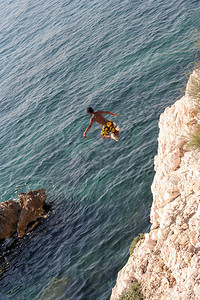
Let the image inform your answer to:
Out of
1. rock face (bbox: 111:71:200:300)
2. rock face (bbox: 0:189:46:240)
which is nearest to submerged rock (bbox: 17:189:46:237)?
rock face (bbox: 0:189:46:240)

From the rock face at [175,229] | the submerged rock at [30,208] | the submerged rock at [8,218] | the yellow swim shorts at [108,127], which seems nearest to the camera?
the rock face at [175,229]

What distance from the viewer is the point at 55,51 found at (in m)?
47.1

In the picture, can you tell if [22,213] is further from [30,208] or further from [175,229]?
[175,229]

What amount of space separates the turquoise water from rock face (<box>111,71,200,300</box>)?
424cm

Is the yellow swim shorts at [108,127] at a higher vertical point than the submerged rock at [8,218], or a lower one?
Result: higher

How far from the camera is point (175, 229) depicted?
12219 millimetres

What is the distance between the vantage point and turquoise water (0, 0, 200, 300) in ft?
66.2

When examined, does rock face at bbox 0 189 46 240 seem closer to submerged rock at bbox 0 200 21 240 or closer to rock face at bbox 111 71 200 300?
submerged rock at bbox 0 200 21 240

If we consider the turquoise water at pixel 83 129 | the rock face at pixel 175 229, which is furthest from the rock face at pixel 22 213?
the rock face at pixel 175 229

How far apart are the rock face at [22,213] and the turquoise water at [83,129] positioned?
0.99 meters

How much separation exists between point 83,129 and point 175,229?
19.9 meters

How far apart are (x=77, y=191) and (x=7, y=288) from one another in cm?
809

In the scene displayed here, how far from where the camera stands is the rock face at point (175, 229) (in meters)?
10.9

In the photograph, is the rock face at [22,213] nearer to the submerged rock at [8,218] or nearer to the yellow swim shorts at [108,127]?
the submerged rock at [8,218]
